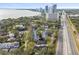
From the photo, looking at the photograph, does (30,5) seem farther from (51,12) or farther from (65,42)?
(65,42)

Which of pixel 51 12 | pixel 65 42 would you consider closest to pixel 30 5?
pixel 51 12

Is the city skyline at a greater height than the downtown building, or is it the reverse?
the city skyline

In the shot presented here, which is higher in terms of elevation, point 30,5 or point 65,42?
point 30,5

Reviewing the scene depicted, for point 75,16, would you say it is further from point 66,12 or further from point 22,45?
point 22,45

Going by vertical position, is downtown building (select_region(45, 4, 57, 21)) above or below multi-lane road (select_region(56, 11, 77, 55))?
above

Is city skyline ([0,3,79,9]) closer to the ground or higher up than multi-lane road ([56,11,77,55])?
higher up

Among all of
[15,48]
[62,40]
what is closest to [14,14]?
[15,48]

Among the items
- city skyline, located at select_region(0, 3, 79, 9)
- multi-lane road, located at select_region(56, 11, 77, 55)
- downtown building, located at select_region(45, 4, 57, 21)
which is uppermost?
Result: city skyline, located at select_region(0, 3, 79, 9)

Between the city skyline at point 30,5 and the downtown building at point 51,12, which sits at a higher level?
the city skyline at point 30,5

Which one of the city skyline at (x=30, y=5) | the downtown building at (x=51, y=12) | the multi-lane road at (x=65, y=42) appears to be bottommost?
the multi-lane road at (x=65, y=42)
